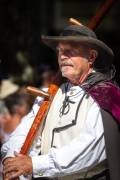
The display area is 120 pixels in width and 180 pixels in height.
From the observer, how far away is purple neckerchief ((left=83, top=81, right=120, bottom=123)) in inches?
218

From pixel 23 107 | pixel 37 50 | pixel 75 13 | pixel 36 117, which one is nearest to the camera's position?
pixel 36 117

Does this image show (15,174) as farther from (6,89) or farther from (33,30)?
(33,30)

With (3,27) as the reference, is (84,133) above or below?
above

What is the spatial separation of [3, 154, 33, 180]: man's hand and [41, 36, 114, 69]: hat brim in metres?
0.84

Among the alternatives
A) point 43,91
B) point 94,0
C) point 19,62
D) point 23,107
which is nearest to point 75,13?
point 94,0

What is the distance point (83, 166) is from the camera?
5.41 metres

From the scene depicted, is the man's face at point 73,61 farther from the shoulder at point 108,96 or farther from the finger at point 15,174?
the finger at point 15,174

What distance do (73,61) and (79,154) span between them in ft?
2.16

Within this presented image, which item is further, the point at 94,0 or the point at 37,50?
the point at 94,0

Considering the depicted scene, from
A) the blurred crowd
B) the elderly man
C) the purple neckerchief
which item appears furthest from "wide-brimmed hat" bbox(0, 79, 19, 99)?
the purple neckerchief

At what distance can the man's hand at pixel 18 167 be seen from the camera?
5.44 m

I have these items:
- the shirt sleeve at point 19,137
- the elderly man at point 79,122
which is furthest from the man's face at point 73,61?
the shirt sleeve at point 19,137

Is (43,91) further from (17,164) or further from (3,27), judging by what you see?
(3,27)

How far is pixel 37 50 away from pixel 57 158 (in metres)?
7.53
